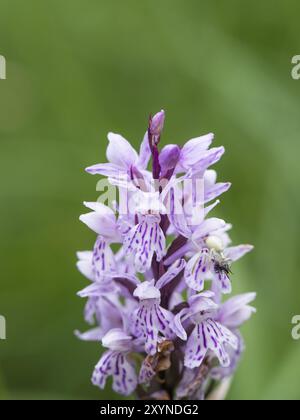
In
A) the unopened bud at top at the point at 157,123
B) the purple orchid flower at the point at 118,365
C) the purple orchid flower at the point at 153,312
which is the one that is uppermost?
the unopened bud at top at the point at 157,123

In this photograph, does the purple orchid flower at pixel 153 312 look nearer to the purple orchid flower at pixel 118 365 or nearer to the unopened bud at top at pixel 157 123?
the purple orchid flower at pixel 118 365

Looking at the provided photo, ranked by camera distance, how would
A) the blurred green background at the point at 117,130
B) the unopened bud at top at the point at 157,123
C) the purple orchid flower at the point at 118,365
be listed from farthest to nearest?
1. the blurred green background at the point at 117,130
2. the purple orchid flower at the point at 118,365
3. the unopened bud at top at the point at 157,123

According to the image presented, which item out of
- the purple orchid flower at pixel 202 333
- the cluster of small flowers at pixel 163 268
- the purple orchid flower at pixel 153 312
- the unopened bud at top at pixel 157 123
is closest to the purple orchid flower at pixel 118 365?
the cluster of small flowers at pixel 163 268

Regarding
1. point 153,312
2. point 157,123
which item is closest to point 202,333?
point 153,312

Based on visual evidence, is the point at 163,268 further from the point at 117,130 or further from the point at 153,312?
the point at 117,130

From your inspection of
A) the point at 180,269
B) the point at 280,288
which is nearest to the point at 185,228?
the point at 180,269

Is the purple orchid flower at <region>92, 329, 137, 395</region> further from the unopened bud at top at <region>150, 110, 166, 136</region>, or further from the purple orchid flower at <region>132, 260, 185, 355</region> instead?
the unopened bud at top at <region>150, 110, 166, 136</region>

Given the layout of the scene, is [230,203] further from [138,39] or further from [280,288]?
[138,39]
